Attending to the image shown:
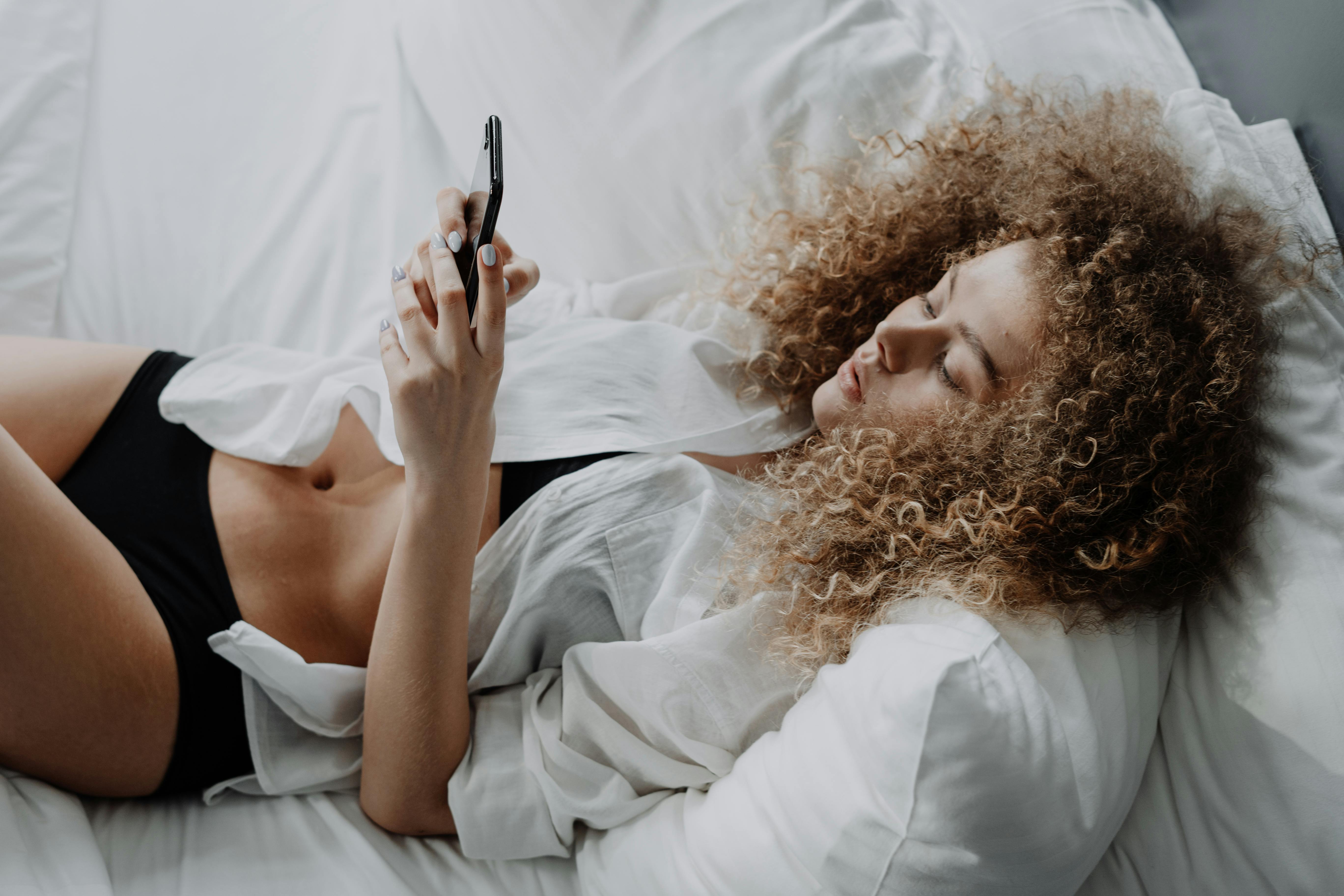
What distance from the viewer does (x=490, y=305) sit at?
0.80 meters

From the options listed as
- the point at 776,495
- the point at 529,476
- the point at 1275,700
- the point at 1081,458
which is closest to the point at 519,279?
the point at 529,476

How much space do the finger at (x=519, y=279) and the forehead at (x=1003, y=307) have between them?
1.66 ft

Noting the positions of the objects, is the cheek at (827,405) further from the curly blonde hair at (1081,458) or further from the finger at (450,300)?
the finger at (450,300)

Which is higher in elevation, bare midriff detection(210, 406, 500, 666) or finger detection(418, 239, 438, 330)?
finger detection(418, 239, 438, 330)

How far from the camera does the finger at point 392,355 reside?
0.84 metres

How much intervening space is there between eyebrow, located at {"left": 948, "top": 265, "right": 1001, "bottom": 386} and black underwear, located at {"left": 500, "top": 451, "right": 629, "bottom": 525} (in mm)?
453

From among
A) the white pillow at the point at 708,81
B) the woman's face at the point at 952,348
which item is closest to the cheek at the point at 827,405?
the woman's face at the point at 952,348

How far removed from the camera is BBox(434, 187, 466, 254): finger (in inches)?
33.4

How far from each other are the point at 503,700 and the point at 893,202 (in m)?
0.91

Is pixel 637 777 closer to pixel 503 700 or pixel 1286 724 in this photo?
pixel 503 700

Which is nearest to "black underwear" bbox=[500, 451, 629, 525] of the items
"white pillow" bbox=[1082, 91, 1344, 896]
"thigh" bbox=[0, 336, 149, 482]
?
"thigh" bbox=[0, 336, 149, 482]

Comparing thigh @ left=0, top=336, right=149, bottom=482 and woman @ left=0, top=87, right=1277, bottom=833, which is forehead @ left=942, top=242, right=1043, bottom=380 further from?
thigh @ left=0, top=336, right=149, bottom=482

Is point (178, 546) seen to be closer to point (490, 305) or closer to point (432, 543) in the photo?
point (432, 543)

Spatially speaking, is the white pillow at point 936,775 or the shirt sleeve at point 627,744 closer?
the white pillow at point 936,775
